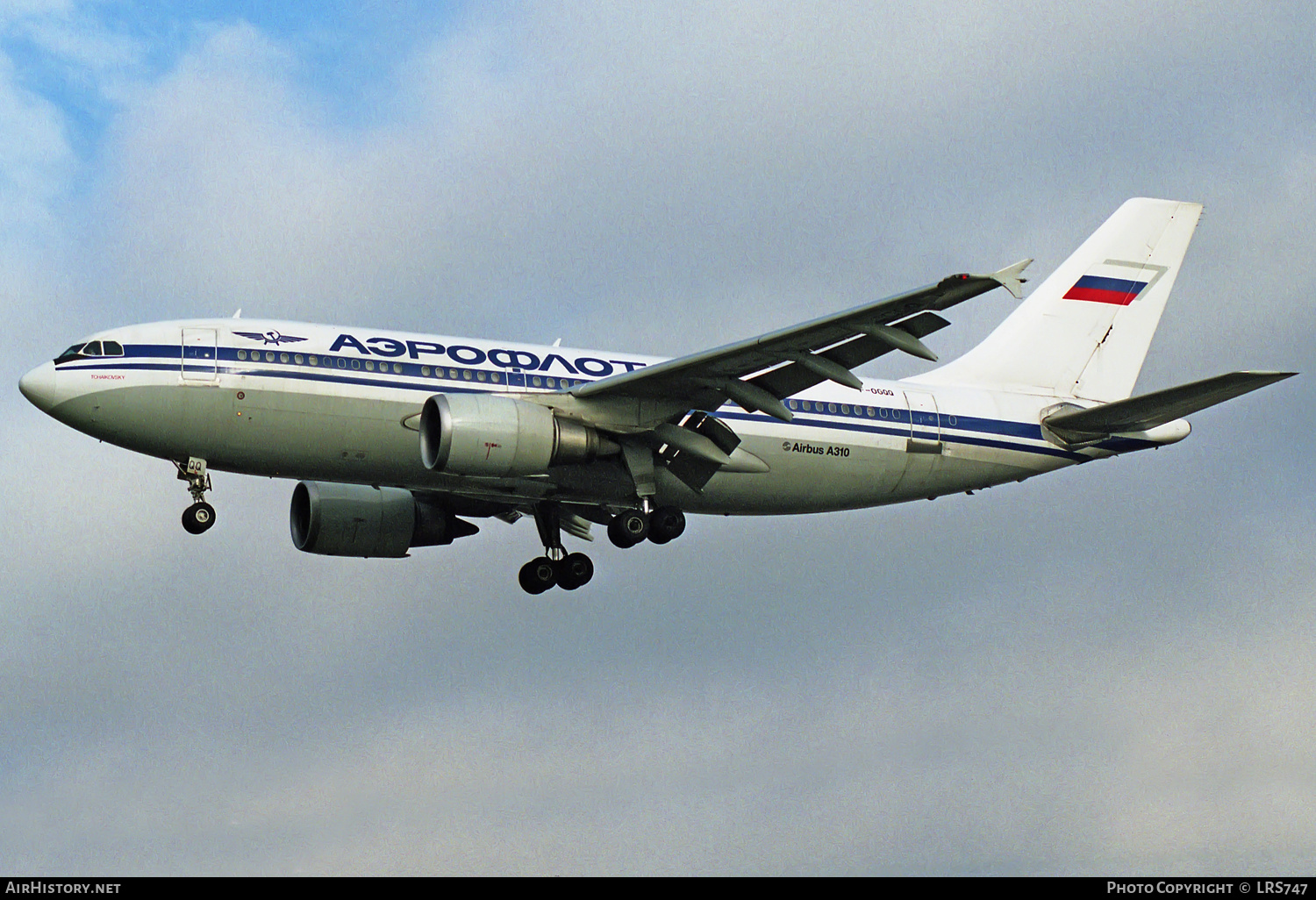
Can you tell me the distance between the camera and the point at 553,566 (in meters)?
40.0

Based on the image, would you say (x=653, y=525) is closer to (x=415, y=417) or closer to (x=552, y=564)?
(x=552, y=564)

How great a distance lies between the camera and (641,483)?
35.3m

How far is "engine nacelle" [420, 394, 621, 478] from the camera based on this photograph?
107 ft

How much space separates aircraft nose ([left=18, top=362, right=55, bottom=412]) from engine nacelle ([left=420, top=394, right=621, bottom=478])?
745 cm

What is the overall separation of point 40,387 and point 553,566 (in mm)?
12810

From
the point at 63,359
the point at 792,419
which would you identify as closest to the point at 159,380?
the point at 63,359

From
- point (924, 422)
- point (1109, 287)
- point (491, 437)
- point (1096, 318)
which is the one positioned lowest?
point (491, 437)

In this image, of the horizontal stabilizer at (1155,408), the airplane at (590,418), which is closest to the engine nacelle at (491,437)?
the airplane at (590,418)

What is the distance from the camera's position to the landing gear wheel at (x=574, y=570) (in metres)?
39.9

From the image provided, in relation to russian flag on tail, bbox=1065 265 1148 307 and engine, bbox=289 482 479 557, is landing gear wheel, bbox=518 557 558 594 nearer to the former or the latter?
engine, bbox=289 482 479 557

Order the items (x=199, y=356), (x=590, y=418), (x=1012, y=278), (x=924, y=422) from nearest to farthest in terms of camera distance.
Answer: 1. (x=1012, y=278)
2. (x=199, y=356)
3. (x=590, y=418)
4. (x=924, y=422)

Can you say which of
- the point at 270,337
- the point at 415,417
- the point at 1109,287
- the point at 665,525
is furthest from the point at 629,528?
the point at 1109,287

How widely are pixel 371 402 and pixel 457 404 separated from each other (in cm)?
212
